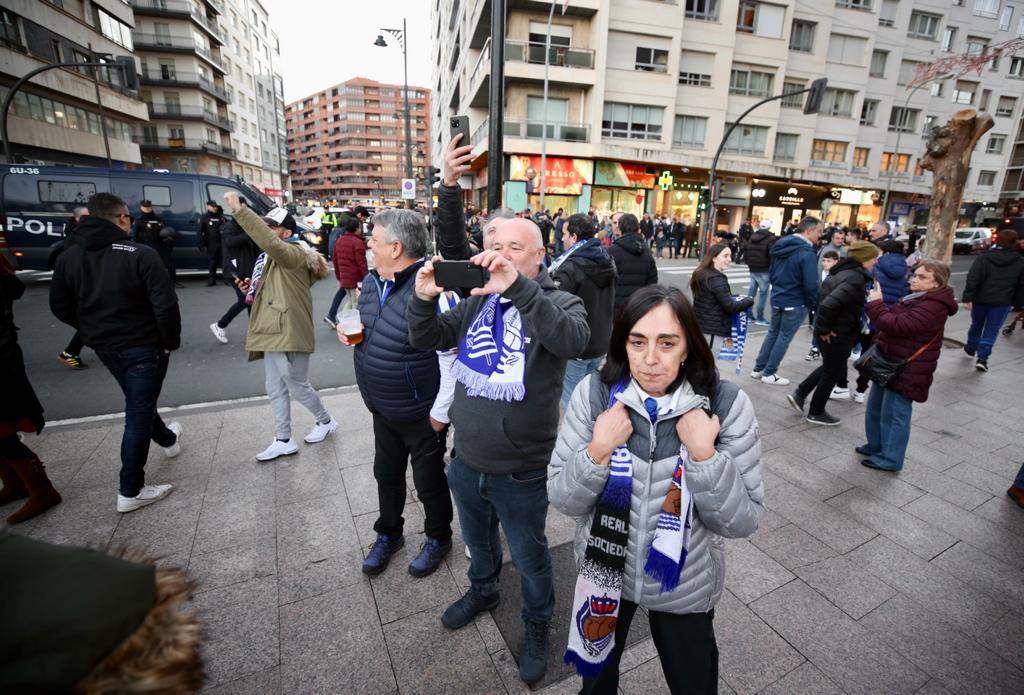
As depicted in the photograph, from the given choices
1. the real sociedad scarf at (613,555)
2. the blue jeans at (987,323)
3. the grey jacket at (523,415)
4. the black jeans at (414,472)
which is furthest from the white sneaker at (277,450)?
the blue jeans at (987,323)

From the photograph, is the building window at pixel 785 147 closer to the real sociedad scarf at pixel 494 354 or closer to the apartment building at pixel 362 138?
the real sociedad scarf at pixel 494 354

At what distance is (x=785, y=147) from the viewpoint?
95.0ft

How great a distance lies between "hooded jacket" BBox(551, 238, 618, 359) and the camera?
3959 mm

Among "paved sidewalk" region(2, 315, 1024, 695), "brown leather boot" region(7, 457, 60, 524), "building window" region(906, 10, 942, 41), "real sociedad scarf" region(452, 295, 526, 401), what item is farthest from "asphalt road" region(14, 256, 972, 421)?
"building window" region(906, 10, 942, 41)

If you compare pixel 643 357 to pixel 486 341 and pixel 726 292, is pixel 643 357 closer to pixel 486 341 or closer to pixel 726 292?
pixel 486 341

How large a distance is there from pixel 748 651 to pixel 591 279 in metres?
2.75

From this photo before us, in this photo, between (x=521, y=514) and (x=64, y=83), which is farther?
(x=64, y=83)

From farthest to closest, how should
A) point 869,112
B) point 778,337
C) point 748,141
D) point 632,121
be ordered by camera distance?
point 869,112
point 748,141
point 632,121
point 778,337

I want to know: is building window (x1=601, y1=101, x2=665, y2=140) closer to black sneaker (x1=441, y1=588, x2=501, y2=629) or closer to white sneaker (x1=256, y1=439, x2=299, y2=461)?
white sneaker (x1=256, y1=439, x2=299, y2=461)

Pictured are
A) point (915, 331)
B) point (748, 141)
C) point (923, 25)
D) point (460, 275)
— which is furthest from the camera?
point (923, 25)

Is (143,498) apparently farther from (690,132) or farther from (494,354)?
(690,132)

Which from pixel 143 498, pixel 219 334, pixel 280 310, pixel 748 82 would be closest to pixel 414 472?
pixel 280 310

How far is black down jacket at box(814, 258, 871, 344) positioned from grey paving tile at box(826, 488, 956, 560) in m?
1.86

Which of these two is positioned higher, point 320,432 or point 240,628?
point 320,432
